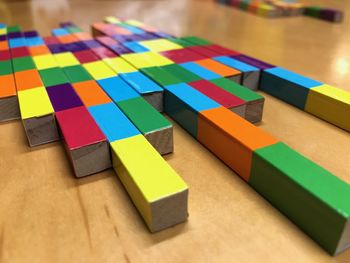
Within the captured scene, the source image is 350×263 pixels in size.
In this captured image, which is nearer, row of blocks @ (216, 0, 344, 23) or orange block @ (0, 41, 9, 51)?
orange block @ (0, 41, 9, 51)

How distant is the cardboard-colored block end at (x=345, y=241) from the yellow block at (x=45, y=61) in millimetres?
1064

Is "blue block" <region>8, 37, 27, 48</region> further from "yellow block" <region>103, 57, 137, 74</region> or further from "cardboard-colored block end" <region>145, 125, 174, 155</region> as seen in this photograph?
"cardboard-colored block end" <region>145, 125, 174, 155</region>

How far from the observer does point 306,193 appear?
0.55 m

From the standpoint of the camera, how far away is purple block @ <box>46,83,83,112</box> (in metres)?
0.86

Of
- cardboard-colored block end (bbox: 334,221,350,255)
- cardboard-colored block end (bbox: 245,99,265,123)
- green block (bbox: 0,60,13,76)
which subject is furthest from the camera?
green block (bbox: 0,60,13,76)

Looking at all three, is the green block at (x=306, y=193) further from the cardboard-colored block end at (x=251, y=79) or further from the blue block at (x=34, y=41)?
the blue block at (x=34, y=41)

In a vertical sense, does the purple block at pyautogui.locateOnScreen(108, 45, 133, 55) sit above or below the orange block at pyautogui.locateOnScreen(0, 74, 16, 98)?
above

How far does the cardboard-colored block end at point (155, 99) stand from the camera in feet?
3.12

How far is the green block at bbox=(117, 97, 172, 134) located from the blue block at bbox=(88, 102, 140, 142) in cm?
2

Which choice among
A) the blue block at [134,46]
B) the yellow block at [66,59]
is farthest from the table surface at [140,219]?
the blue block at [134,46]

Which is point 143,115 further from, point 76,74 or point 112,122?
point 76,74

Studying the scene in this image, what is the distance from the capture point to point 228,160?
0.75 metres

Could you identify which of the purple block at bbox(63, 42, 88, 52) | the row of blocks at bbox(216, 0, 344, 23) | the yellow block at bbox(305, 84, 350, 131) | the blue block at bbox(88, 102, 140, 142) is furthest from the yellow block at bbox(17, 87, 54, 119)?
the row of blocks at bbox(216, 0, 344, 23)

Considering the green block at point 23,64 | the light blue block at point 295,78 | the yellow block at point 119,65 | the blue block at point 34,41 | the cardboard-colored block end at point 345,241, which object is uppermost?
the blue block at point 34,41
